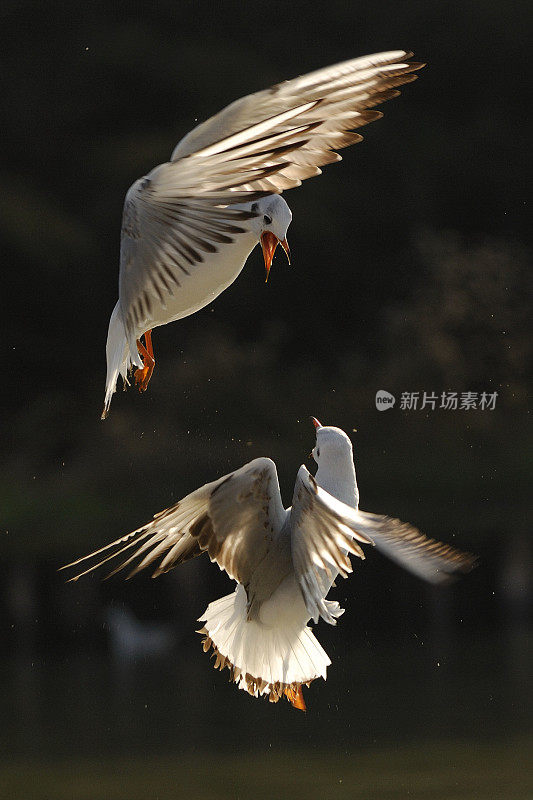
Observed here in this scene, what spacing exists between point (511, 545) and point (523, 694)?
1613mm

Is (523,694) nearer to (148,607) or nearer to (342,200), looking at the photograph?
(148,607)

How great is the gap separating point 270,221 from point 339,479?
1.08 feet

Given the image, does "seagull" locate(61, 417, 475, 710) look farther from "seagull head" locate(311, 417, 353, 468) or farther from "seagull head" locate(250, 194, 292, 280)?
"seagull head" locate(250, 194, 292, 280)

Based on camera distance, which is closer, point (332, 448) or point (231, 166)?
point (231, 166)

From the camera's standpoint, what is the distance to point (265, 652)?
1.55 metres

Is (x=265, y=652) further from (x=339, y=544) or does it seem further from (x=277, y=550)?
(x=339, y=544)

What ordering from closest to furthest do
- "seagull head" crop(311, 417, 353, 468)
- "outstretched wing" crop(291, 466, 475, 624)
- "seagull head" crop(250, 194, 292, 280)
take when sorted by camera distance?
1. "outstretched wing" crop(291, 466, 475, 624)
2. "seagull head" crop(250, 194, 292, 280)
3. "seagull head" crop(311, 417, 353, 468)

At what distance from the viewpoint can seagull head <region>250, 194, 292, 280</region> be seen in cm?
139

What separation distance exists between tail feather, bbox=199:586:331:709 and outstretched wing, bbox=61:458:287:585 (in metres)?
0.10

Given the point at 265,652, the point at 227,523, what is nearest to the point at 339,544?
the point at 227,523

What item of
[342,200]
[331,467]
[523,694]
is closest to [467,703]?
[523,694]

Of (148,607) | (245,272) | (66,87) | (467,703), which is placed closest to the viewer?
(467,703)

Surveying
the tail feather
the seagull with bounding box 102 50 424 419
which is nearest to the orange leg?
the seagull with bounding box 102 50 424 419

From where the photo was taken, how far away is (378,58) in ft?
4.70
